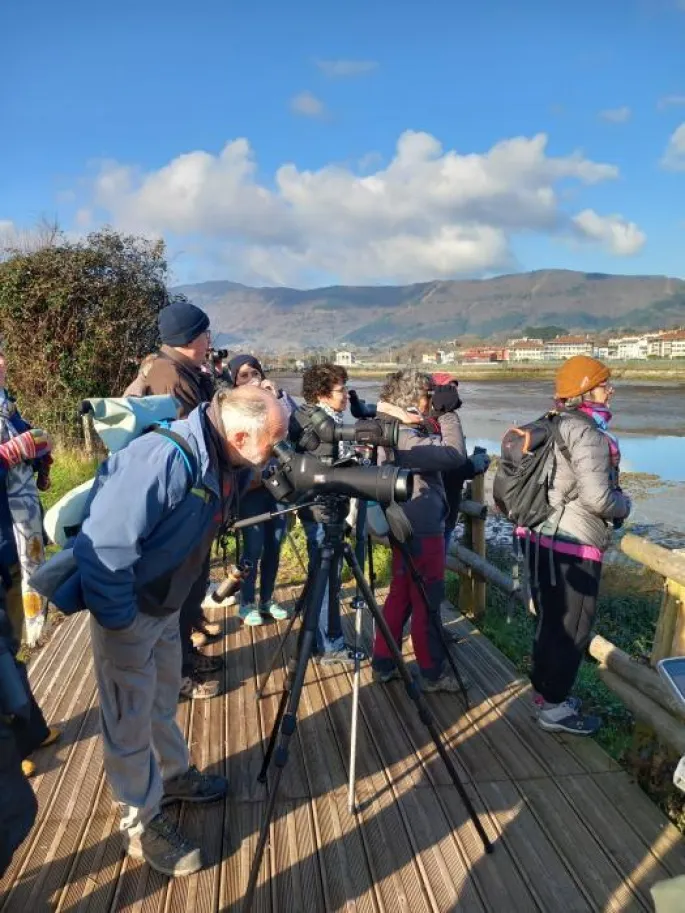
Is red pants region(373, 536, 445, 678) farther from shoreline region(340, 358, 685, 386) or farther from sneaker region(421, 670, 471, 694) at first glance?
shoreline region(340, 358, 685, 386)

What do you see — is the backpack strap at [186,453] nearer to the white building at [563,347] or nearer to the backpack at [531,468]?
the backpack at [531,468]

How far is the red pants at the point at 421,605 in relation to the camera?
354 centimetres

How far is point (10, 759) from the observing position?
1576 millimetres

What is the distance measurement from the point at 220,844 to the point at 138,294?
9.75 meters

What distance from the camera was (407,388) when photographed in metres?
3.50

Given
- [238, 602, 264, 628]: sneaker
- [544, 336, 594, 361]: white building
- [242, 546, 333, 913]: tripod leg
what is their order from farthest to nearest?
[544, 336, 594, 361]: white building → [238, 602, 264, 628]: sneaker → [242, 546, 333, 913]: tripod leg

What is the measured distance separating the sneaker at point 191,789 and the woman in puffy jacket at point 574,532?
69.4 inches

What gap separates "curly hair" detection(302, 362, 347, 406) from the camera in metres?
3.88

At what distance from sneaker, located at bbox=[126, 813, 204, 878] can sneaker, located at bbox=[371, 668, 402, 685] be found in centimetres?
163

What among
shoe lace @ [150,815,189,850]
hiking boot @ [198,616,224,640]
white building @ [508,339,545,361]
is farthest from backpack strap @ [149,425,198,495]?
white building @ [508,339,545,361]

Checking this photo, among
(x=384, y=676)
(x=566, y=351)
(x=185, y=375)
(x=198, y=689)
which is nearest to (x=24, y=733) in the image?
(x=198, y=689)

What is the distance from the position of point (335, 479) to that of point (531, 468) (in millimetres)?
1420

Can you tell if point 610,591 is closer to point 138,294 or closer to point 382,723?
point 382,723

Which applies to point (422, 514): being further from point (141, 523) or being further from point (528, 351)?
point (528, 351)
